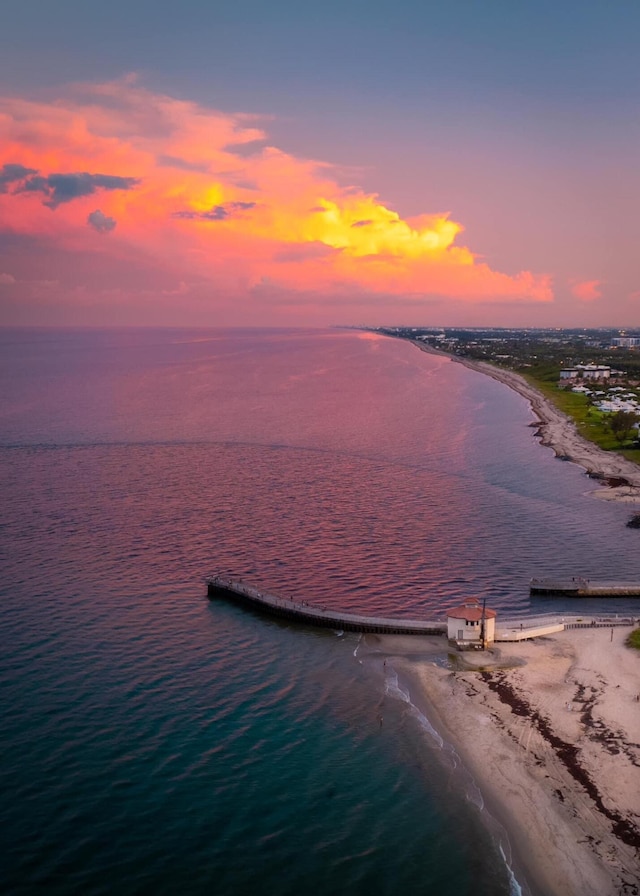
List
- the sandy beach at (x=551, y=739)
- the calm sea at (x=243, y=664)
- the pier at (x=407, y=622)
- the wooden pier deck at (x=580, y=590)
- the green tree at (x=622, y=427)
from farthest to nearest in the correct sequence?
the green tree at (x=622, y=427)
the wooden pier deck at (x=580, y=590)
the pier at (x=407, y=622)
the calm sea at (x=243, y=664)
the sandy beach at (x=551, y=739)

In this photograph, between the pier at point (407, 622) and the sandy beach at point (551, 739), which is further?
the pier at point (407, 622)

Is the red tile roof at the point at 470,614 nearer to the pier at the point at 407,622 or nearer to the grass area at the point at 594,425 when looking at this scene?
the pier at the point at 407,622

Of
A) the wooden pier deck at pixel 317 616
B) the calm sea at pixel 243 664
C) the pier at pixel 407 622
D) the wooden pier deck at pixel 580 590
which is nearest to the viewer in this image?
the calm sea at pixel 243 664

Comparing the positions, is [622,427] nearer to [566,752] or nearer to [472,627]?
[472,627]

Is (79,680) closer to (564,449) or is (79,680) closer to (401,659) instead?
(401,659)

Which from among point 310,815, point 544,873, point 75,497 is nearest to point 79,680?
point 310,815

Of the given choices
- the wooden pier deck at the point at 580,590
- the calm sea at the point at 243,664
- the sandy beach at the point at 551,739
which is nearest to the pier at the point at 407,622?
the sandy beach at the point at 551,739
